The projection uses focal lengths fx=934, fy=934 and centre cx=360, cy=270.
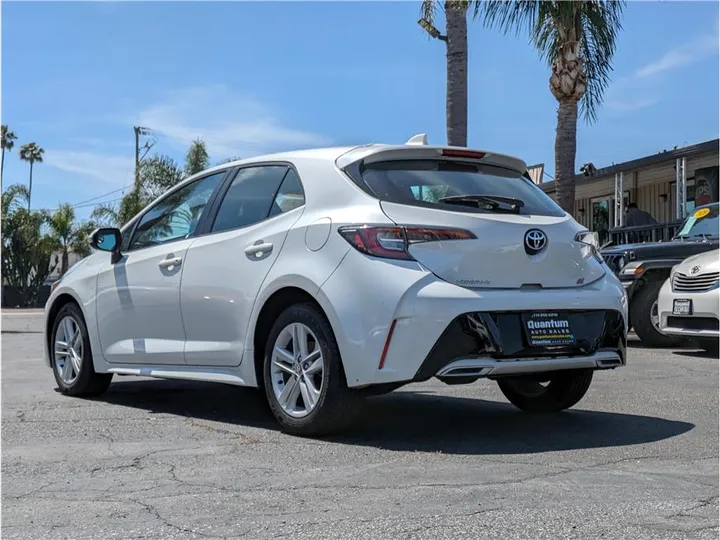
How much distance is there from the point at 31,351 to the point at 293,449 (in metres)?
8.27

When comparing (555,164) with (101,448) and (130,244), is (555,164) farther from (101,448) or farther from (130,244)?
(101,448)

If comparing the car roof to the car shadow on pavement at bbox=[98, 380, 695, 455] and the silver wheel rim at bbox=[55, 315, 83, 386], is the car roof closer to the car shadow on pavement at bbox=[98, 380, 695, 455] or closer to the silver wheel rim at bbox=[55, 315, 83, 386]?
the car shadow on pavement at bbox=[98, 380, 695, 455]

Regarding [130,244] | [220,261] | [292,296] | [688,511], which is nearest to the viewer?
[688,511]

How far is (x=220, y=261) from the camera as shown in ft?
18.9

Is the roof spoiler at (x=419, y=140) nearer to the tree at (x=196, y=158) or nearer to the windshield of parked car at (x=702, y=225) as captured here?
the windshield of parked car at (x=702, y=225)

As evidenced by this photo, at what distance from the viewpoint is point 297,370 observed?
17.1 ft

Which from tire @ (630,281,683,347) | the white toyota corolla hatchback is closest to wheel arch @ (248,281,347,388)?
the white toyota corolla hatchback

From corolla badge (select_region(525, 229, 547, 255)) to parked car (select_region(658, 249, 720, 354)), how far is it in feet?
16.6

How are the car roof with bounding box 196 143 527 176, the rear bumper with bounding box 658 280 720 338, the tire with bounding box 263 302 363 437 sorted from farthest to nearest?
the rear bumper with bounding box 658 280 720 338, the car roof with bounding box 196 143 527 176, the tire with bounding box 263 302 363 437

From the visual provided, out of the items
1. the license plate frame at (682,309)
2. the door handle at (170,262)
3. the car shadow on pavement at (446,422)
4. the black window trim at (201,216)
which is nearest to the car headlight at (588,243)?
the car shadow on pavement at (446,422)

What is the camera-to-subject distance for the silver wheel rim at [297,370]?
201 inches

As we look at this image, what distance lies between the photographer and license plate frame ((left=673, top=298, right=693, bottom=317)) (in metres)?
9.77

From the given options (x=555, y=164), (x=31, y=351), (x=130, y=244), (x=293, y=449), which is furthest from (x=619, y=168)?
(x=293, y=449)

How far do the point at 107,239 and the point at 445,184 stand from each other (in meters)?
2.80
